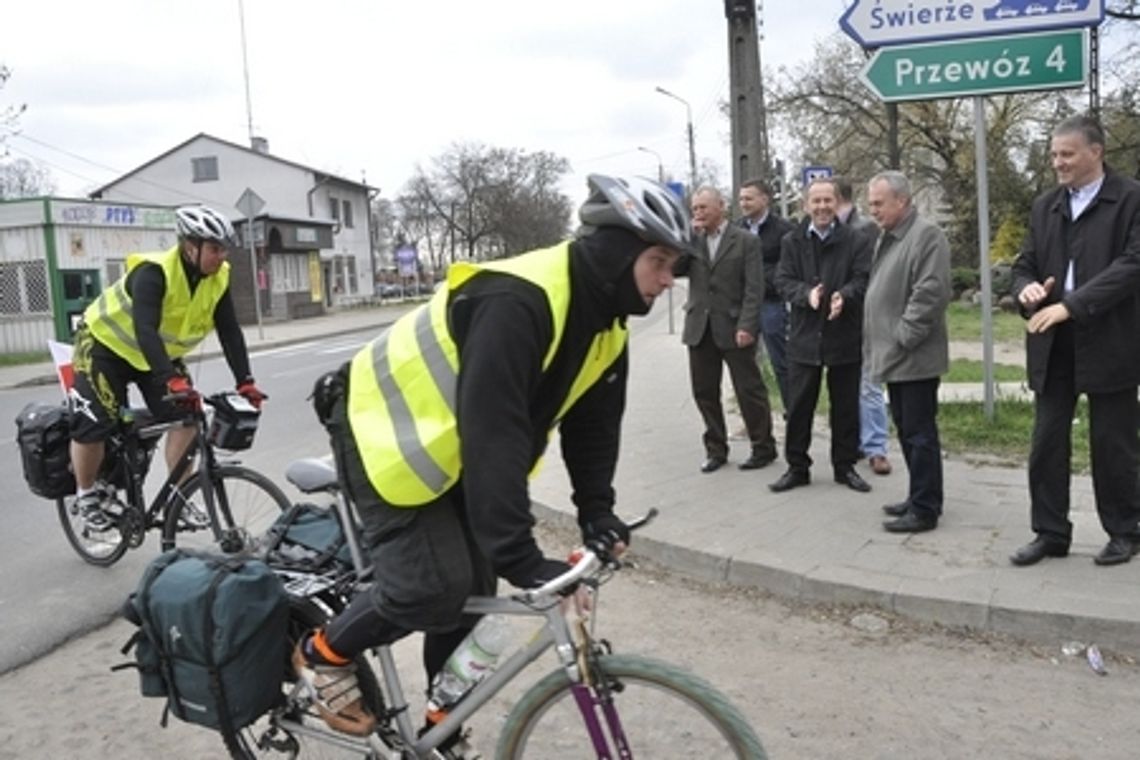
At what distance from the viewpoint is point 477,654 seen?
2619 millimetres

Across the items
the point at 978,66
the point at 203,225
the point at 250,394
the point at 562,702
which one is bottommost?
the point at 562,702

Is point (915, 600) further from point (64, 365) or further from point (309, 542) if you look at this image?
point (64, 365)

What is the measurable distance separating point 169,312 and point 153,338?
0.29 metres

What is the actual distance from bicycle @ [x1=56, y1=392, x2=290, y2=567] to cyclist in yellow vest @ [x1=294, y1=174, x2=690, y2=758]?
8.11 feet

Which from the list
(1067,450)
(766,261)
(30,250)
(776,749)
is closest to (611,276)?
(776,749)

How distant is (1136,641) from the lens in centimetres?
394

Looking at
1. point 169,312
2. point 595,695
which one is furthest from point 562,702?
point 169,312

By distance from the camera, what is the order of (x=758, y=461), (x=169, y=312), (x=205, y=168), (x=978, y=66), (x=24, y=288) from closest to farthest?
1. (x=169, y=312)
2. (x=978, y=66)
3. (x=758, y=461)
4. (x=24, y=288)
5. (x=205, y=168)

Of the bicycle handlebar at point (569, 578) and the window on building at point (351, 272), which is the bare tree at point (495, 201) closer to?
the window on building at point (351, 272)

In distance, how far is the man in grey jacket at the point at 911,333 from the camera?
17.3ft

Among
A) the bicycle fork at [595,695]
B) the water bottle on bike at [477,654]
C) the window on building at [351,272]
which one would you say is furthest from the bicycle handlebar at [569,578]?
the window on building at [351,272]

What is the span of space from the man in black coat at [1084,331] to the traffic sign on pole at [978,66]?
2.45 meters

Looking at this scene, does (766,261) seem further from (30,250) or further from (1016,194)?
(1016,194)

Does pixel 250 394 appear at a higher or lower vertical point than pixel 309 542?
higher
